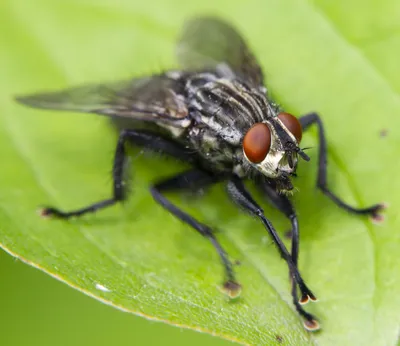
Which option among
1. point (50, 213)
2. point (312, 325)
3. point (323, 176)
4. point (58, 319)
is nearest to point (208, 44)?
point (323, 176)

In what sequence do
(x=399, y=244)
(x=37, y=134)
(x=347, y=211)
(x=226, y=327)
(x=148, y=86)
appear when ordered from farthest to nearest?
(x=37, y=134)
(x=148, y=86)
(x=347, y=211)
(x=399, y=244)
(x=226, y=327)

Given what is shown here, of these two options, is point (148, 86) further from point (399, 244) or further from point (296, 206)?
point (399, 244)

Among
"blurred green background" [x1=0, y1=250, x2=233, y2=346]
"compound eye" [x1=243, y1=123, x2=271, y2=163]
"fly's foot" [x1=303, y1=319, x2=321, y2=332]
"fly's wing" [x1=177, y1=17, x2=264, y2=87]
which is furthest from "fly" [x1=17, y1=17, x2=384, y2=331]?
"blurred green background" [x1=0, y1=250, x2=233, y2=346]

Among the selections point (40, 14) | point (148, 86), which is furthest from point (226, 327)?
point (40, 14)

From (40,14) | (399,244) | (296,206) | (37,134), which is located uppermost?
(399,244)

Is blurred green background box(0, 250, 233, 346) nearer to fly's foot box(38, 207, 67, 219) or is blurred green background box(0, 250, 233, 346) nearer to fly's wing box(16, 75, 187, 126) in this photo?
fly's foot box(38, 207, 67, 219)

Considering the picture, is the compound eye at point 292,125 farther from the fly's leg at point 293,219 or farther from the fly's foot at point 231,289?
the fly's foot at point 231,289

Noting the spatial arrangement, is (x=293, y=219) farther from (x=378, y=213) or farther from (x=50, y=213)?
(x=50, y=213)
